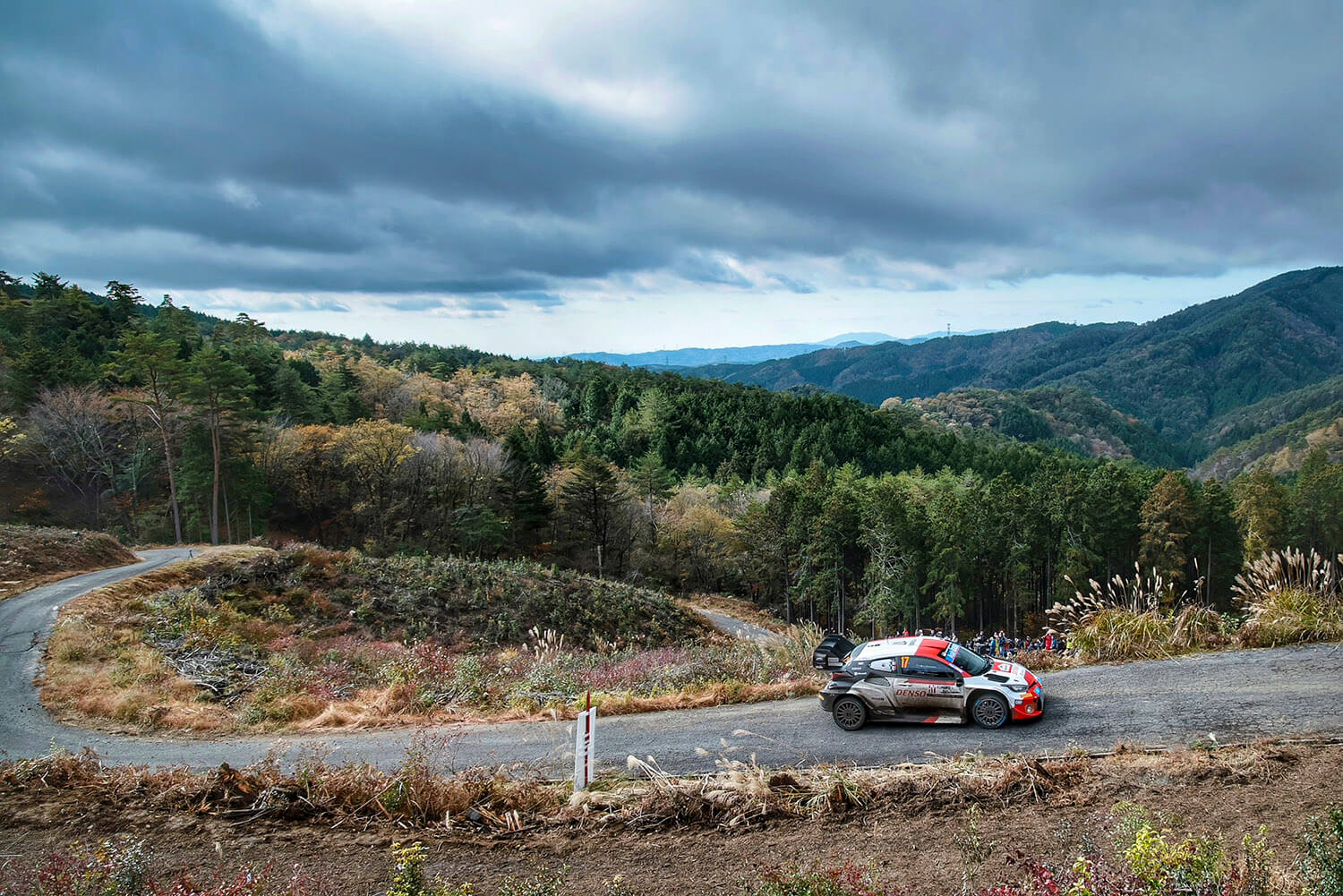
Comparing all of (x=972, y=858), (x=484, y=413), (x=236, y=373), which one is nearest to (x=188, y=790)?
(x=972, y=858)

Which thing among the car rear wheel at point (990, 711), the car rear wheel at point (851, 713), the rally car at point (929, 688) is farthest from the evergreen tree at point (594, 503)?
the car rear wheel at point (990, 711)

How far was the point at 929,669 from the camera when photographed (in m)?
9.60

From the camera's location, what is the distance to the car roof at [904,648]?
32.2 feet

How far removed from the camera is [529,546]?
5194 centimetres

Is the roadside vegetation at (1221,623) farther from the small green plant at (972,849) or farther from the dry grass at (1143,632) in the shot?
the small green plant at (972,849)

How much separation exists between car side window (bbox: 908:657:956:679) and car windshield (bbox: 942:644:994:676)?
0.53 ft

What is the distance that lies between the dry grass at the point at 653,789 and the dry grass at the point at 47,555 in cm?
1570

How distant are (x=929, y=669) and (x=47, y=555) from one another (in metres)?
27.1

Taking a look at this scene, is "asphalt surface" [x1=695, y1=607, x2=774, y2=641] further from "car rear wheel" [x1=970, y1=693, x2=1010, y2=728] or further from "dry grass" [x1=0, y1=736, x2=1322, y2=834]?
"dry grass" [x1=0, y1=736, x2=1322, y2=834]

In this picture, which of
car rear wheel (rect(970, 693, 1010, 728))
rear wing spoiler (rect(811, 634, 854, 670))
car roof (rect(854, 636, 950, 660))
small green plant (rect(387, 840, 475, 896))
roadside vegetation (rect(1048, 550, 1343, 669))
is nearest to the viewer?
small green plant (rect(387, 840, 475, 896))

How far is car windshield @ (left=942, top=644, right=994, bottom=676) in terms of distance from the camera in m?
9.63

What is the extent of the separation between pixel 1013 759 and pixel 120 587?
23122 millimetres

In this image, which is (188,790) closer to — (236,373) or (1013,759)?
(1013,759)

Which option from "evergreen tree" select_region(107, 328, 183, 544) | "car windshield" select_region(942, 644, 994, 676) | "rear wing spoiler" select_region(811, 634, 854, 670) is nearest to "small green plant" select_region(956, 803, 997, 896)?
"car windshield" select_region(942, 644, 994, 676)
